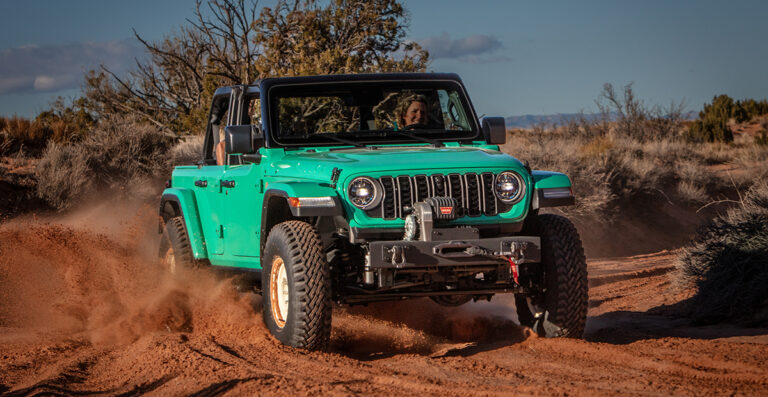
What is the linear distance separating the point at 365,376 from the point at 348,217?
1.24 metres

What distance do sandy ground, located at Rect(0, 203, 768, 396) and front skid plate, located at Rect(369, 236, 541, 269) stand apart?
649 mm

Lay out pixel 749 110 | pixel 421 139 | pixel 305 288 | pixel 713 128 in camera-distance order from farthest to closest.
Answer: pixel 749 110 < pixel 713 128 < pixel 421 139 < pixel 305 288

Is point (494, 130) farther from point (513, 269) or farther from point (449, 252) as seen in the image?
point (449, 252)

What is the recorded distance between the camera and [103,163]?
18469mm

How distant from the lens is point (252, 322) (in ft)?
23.3

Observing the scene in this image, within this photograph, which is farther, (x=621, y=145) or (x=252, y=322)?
(x=621, y=145)

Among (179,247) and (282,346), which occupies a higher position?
(179,247)

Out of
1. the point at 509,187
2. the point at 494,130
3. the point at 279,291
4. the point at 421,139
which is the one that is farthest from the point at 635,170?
the point at 279,291

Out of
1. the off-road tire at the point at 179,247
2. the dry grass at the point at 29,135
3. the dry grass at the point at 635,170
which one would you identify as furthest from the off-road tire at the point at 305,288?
the dry grass at the point at 29,135

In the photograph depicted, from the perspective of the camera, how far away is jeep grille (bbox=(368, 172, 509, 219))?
19.9ft

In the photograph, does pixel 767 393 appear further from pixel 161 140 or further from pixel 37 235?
pixel 161 140

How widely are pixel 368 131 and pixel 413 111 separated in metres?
0.61

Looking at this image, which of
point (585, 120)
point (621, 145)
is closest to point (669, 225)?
point (621, 145)

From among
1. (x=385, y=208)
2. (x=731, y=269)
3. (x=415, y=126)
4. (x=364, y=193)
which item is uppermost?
(x=415, y=126)
